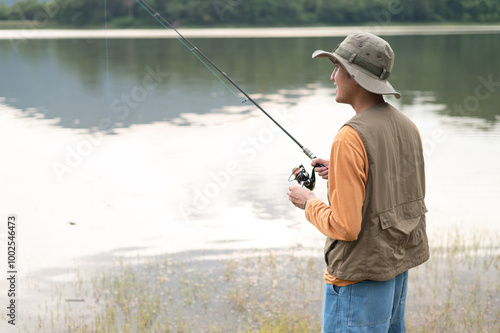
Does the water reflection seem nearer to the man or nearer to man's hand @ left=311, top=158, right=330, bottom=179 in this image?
man's hand @ left=311, top=158, right=330, bottom=179

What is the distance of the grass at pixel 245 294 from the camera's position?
440cm

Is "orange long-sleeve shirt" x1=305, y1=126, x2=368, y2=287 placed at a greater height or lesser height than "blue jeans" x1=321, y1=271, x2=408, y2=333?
greater

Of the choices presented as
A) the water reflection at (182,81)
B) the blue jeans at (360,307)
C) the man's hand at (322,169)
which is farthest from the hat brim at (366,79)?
the water reflection at (182,81)

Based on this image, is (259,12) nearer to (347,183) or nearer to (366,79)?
(366,79)

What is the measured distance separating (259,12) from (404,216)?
6541 cm

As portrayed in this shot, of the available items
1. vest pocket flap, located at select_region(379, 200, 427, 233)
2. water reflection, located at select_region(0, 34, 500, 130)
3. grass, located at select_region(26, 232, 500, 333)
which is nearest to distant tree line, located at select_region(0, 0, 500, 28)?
water reflection, located at select_region(0, 34, 500, 130)

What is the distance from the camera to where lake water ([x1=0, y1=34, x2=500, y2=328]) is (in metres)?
6.40

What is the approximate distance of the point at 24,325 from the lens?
14.6 ft

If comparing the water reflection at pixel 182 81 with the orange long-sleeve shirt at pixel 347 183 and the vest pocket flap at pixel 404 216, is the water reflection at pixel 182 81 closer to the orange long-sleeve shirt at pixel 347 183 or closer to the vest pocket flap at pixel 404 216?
the vest pocket flap at pixel 404 216

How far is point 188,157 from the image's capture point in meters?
10.1

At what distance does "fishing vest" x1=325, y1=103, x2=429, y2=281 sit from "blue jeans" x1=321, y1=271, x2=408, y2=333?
54 mm

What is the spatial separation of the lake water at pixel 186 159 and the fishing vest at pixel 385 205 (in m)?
3.54

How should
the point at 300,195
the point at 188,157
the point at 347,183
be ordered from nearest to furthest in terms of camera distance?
the point at 347,183
the point at 300,195
the point at 188,157

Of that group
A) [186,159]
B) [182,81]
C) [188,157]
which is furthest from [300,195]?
[182,81]
